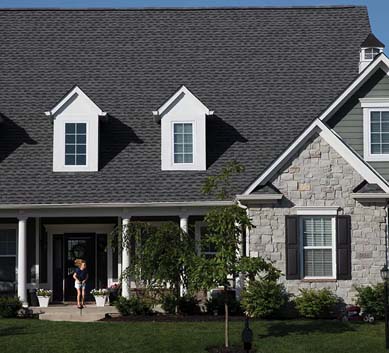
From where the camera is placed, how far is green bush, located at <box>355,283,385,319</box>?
66.6ft

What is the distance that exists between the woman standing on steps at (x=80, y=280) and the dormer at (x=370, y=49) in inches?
384

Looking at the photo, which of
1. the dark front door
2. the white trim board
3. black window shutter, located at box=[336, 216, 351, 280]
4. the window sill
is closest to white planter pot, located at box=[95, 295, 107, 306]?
the dark front door

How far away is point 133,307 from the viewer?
21.7 meters

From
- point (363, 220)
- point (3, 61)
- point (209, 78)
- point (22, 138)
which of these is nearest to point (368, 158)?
point (363, 220)

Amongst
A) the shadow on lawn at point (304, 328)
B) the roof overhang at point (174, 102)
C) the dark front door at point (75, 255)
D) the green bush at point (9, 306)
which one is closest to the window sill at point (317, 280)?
the shadow on lawn at point (304, 328)

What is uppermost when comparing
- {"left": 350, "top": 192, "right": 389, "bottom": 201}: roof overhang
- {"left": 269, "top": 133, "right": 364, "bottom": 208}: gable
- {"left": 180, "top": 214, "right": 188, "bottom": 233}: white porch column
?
{"left": 269, "top": 133, "right": 364, "bottom": 208}: gable

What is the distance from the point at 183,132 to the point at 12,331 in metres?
8.00

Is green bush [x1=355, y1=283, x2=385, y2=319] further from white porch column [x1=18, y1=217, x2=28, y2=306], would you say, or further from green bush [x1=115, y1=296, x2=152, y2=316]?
white porch column [x1=18, y1=217, x2=28, y2=306]

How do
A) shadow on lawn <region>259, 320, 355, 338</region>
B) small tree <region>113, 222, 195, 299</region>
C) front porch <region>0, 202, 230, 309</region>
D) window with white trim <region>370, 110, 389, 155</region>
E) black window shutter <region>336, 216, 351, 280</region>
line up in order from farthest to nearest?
front porch <region>0, 202, 230, 309</region> → window with white trim <region>370, 110, 389, 155</region> → black window shutter <region>336, 216, 351, 280</region> → small tree <region>113, 222, 195, 299</region> → shadow on lawn <region>259, 320, 355, 338</region>

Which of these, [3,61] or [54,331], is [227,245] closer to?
[54,331]

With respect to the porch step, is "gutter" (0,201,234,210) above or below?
above

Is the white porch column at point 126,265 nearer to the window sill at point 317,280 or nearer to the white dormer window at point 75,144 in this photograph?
the white dormer window at point 75,144

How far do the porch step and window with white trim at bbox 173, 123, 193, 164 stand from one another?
4.51m

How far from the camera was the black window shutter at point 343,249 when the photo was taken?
2105 cm
